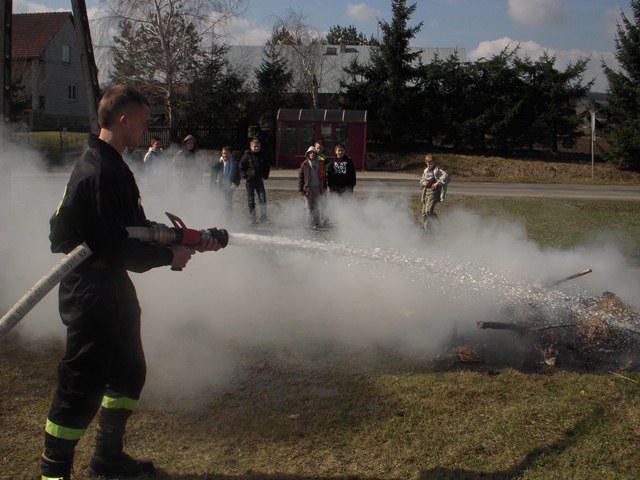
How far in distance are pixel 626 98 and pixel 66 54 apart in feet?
119

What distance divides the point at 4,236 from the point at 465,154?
Result: 2589 cm

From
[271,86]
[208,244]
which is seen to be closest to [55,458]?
[208,244]

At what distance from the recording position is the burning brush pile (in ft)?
15.3

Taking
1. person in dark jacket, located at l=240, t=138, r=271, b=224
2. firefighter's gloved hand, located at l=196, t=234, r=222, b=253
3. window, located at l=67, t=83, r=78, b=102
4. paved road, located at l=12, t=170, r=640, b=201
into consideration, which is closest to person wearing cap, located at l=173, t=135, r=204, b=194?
person in dark jacket, located at l=240, t=138, r=271, b=224

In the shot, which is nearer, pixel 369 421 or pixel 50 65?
pixel 369 421

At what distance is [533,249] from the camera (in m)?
8.06

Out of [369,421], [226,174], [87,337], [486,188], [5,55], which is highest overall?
[5,55]

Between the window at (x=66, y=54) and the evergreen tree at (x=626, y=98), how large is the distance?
3492cm

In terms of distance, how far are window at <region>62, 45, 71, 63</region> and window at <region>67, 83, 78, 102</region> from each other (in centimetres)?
180

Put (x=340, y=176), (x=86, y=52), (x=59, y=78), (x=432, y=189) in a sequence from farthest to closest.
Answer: (x=59, y=78) < (x=340, y=176) < (x=432, y=189) < (x=86, y=52)

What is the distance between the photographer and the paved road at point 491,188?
1898cm

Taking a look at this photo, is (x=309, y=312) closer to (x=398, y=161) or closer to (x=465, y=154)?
(x=398, y=161)

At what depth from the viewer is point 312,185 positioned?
1165 cm

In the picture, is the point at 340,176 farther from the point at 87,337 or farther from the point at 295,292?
the point at 87,337
